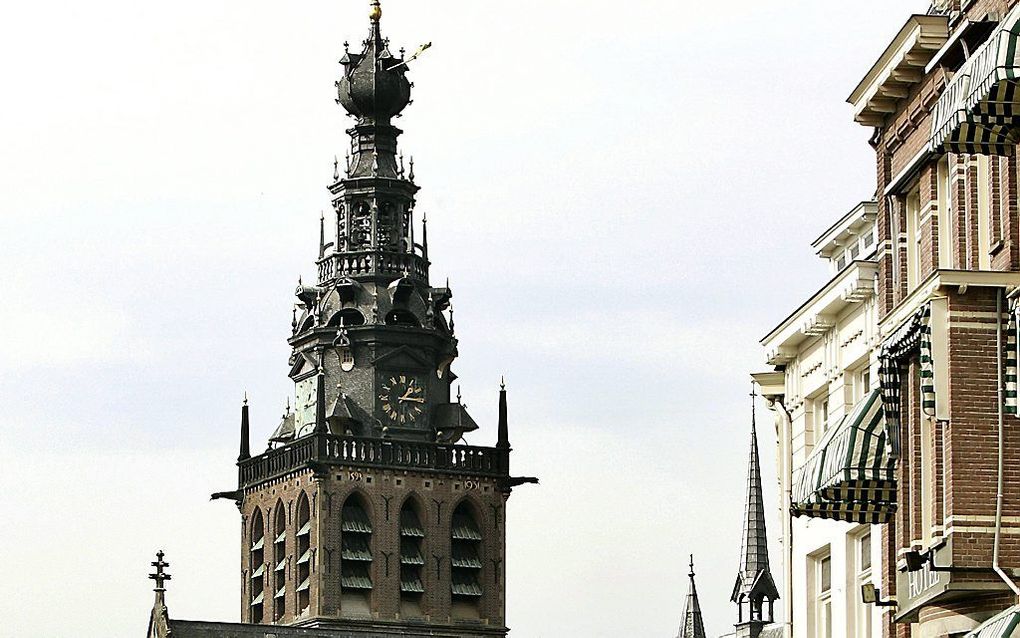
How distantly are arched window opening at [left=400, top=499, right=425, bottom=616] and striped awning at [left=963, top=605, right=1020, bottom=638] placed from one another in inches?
4566

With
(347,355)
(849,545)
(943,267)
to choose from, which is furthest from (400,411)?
(943,267)

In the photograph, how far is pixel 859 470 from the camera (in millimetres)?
41219

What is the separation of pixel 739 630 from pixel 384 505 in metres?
35.5

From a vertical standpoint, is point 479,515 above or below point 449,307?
below

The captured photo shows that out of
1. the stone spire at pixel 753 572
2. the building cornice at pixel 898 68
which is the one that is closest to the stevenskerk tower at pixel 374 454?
the stone spire at pixel 753 572

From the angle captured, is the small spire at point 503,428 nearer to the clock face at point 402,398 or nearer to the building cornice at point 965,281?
the clock face at point 402,398

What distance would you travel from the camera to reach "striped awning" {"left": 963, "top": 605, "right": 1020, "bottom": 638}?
3366cm

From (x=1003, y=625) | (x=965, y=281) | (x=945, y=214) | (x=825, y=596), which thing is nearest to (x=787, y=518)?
(x=825, y=596)

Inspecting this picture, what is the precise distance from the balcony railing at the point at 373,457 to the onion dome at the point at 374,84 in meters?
15.7

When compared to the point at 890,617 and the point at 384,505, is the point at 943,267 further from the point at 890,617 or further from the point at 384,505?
the point at 384,505

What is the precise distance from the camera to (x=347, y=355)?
151875 mm

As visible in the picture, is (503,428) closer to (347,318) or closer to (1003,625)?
(347,318)

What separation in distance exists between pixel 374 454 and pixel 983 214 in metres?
112

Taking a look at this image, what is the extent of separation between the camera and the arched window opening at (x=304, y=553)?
149375 millimetres
